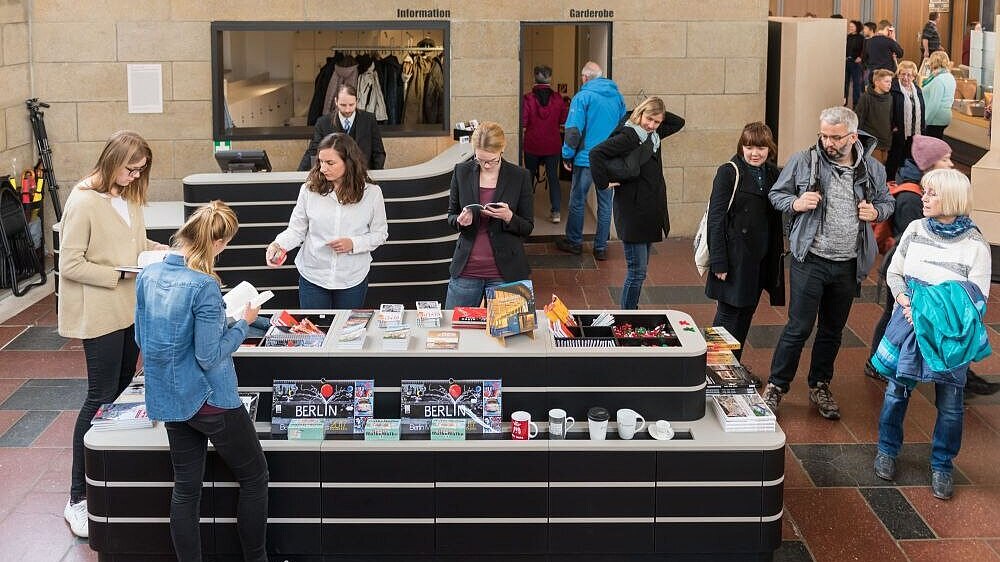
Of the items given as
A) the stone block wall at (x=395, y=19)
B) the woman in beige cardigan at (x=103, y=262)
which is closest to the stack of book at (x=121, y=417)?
the woman in beige cardigan at (x=103, y=262)

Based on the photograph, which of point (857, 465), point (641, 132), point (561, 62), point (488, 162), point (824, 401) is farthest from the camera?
point (561, 62)

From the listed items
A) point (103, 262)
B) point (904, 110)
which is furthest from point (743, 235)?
point (904, 110)

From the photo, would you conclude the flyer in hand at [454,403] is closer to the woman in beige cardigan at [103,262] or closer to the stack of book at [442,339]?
the stack of book at [442,339]

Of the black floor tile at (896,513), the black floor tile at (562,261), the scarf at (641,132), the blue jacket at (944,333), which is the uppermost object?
the scarf at (641,132)

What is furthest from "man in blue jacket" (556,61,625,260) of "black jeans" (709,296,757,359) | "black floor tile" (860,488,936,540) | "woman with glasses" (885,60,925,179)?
"black floor tile" (860,488,936,540)

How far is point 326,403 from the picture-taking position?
489cm

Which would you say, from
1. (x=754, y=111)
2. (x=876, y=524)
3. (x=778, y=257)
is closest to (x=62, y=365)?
(x=778, y=257)

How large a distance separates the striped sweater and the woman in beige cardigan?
11.6ft

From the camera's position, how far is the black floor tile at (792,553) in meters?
5.08

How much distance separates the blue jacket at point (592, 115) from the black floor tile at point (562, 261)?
0.83 meters

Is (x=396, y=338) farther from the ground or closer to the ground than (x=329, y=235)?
closer to the ground

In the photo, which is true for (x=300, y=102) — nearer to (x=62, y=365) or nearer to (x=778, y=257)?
(x=62, y=365)

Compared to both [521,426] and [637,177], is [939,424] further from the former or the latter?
[637,177]

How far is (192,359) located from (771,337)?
16.0 ft
